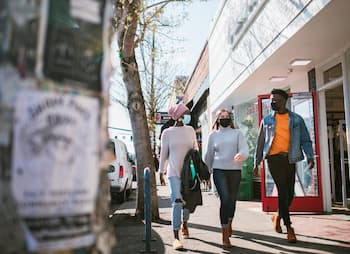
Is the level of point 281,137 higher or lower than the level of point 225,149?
higher

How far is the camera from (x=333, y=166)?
439 inches

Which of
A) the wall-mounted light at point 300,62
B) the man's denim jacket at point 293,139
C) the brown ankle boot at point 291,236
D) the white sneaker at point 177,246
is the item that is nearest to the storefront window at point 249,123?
the wall-mounted light at point 300,62

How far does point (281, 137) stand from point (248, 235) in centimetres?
160

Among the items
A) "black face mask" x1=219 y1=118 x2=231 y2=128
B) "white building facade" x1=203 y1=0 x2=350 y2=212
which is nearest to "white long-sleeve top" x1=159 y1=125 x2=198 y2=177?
"black face mask" x1=219 y1=118 x2=231 y2=128

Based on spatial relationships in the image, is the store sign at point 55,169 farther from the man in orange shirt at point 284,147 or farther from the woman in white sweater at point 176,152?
the man in orange shirt at point 284,147

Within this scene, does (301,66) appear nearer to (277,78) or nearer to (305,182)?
(277,78)

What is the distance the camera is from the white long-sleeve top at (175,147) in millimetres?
5805

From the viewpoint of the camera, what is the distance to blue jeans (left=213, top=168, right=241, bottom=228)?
5.63 m

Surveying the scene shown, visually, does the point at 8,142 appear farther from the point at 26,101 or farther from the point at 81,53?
the point at 81,53

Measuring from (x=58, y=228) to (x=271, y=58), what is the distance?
7.82 m

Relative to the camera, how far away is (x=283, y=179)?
5.92 meters

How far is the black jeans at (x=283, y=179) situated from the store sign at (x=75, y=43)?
490cm

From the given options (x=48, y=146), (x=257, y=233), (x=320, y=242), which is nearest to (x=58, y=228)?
(x=48, y=146)

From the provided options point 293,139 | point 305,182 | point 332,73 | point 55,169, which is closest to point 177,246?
point 293,139
